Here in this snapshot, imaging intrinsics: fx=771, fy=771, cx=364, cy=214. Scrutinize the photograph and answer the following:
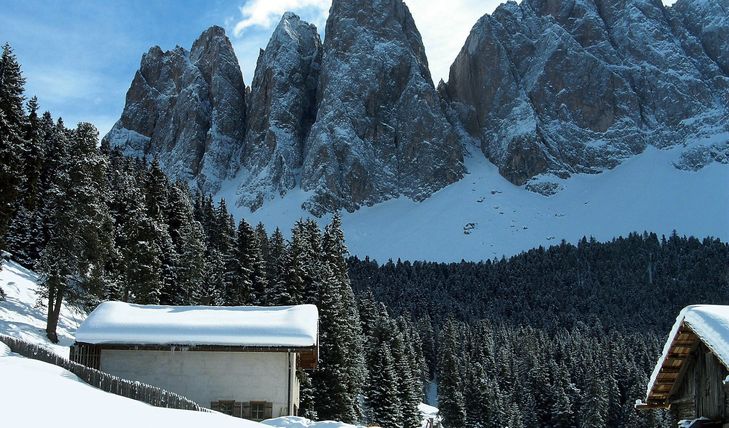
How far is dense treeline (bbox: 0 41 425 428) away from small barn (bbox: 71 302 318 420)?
13.1 meters

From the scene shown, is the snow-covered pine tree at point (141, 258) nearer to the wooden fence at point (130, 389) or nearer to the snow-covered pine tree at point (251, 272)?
the snow-covered pine tree at point (251, 272)

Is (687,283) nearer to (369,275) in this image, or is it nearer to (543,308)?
(543,308)

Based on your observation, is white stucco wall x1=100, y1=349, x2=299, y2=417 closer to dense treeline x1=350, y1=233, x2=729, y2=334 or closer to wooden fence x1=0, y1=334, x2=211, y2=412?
wooden fence x1=0, y1=334, x2=211, y2=412

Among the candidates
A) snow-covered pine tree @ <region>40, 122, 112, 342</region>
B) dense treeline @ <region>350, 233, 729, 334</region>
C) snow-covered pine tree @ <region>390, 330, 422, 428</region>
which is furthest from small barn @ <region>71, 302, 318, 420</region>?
dense treeline @ <region>350, 233, 729, 334</region>

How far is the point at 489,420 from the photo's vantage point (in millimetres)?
78750

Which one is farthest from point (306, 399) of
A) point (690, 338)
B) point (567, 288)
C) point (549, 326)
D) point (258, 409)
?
point (567, 288)

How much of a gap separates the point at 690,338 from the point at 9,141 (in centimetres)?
3218

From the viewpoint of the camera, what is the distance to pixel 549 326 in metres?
152

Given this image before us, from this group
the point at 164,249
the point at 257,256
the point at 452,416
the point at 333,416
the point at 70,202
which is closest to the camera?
the point at 70,202

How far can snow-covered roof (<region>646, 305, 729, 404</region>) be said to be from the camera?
41.6 feet

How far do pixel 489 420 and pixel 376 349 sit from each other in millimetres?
26788

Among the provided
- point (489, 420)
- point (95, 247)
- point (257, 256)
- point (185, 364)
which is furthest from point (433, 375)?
point (185, 364)

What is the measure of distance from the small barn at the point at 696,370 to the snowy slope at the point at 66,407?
8.44 metres

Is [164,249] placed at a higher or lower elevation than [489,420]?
A: higher
